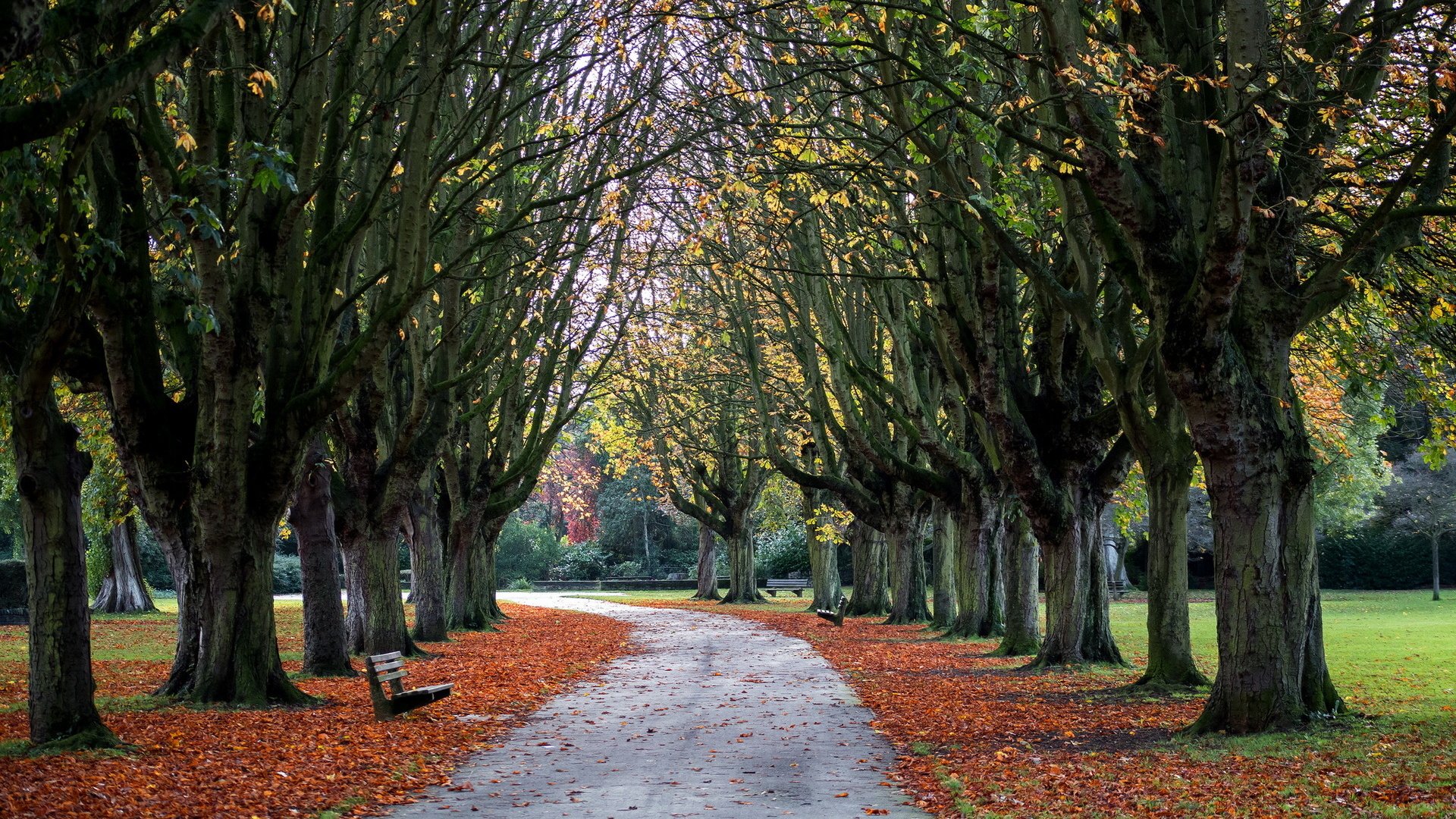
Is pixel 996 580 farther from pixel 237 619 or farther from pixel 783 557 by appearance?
pixel 783 557

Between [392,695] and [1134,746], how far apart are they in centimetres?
690

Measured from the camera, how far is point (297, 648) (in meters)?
23.2

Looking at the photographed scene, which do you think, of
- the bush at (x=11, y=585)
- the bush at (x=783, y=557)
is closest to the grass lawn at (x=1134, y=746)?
the bush at (x=11, y=585)

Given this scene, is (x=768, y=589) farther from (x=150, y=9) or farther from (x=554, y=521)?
(x=150, y=9)

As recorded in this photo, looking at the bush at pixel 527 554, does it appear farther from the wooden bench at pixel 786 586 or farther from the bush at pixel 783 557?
the wooden bench at pixel 786 586

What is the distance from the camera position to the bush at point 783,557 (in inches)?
2427

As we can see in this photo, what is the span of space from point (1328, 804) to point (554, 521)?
77176 millimetres

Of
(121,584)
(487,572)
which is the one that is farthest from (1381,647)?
(121,584)

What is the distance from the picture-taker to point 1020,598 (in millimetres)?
19781

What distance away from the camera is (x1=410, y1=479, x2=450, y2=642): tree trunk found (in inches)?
925

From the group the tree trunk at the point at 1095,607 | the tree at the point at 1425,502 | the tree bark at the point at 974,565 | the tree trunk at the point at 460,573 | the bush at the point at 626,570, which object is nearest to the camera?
the tree trunk at the point at 1095,607

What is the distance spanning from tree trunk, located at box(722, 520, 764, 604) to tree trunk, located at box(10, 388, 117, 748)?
122 feet

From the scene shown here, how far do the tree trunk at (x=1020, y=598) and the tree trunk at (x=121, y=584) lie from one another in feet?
Answer: 90.0

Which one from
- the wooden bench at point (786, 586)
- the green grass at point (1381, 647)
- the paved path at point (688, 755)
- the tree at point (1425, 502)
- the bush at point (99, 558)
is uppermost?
the tree at point (1425, 502)
